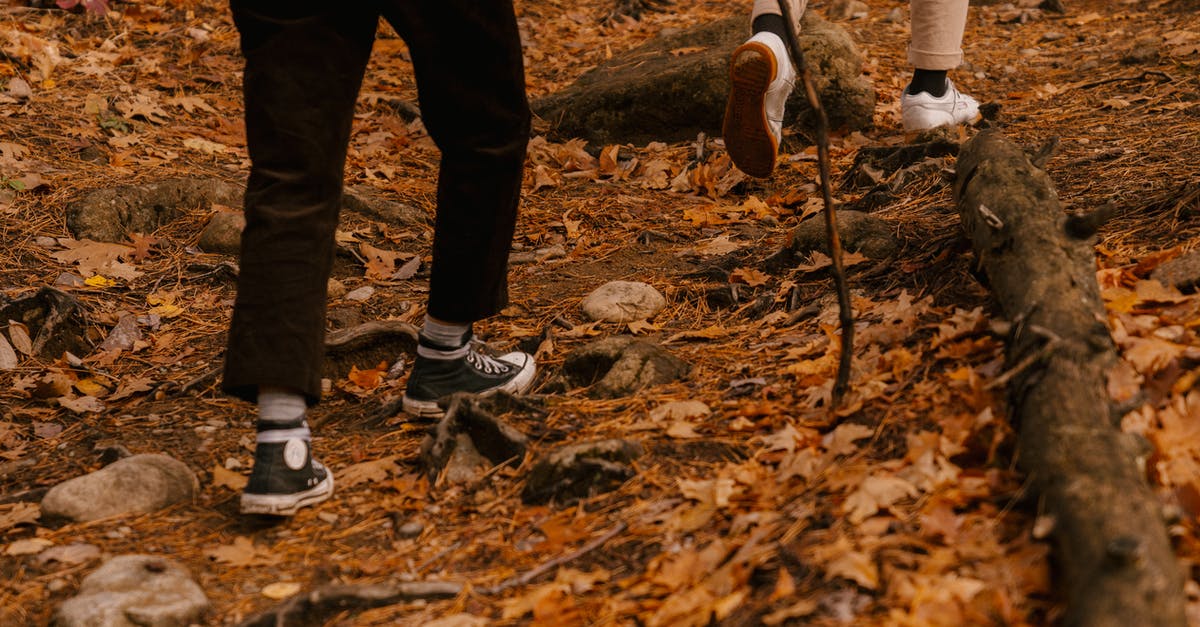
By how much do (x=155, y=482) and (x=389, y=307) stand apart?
60.4 inches

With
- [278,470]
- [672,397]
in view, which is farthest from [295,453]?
[672,397]

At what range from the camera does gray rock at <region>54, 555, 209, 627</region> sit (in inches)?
78.4

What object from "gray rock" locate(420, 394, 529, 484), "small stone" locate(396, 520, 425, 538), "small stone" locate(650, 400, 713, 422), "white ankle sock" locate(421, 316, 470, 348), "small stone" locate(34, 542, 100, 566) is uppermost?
"white ankle sock" locate(421, 316, 470, 348)

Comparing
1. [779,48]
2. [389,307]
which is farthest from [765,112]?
[389,307]

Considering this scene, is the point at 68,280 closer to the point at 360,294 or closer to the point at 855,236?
the point at 360,294

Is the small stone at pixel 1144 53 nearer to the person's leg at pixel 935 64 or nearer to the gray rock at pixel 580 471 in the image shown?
the person's leg at pixel 935 64

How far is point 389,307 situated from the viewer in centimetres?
399

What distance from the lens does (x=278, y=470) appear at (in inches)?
93.4

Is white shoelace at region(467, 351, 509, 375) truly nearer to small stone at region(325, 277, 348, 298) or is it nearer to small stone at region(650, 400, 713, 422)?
small stone at region(650, 400, 713, 422)

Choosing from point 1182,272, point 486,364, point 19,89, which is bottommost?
point 486,364

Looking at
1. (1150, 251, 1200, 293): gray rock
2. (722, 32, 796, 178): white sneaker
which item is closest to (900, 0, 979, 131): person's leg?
(722, 32, 796, 178): white sneaker

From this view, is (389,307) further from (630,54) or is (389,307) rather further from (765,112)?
(630,54)

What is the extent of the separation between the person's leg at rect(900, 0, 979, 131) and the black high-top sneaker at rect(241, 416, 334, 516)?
11.8ft

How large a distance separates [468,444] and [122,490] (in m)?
0.90
